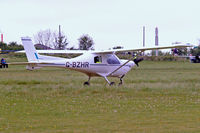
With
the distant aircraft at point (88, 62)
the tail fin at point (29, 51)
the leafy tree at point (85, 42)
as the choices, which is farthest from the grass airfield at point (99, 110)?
the leafy tree at point (85, 42)

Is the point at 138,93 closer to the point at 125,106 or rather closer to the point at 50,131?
the point at 125,106

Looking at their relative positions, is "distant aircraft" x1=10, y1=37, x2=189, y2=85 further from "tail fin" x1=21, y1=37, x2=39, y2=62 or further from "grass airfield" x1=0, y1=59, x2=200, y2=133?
"grass airfield" x1=0, y1=59, x2=200, y2=133

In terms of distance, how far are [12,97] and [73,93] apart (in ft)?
9.19

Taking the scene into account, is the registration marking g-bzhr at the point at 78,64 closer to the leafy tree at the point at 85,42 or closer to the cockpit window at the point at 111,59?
the cockpit window at the point at 111,59

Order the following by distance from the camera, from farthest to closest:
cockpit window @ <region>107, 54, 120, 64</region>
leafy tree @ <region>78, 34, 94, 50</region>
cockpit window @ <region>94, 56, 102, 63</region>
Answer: leafy tree @ <region>78, 34, 94, 50</region>, cockpit window @ <region>107, 54, 120, 64</region>, cockpit window @ <region>94, 56, 102, 63</region>

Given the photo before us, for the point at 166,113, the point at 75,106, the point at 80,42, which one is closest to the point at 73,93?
the point at 75,106

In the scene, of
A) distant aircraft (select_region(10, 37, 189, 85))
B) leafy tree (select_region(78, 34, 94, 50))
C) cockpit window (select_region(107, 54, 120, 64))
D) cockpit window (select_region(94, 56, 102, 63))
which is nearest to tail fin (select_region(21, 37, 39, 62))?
distant aircraft (select_region(10, 37, 189, 85))

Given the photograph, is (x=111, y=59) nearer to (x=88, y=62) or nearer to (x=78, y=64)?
(x=88, y=62)

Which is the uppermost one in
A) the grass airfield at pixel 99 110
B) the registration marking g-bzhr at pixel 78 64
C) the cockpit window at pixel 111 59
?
the cockpit window at pixel 111 59

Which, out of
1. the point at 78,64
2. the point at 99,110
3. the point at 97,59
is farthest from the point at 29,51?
the point at 99,110

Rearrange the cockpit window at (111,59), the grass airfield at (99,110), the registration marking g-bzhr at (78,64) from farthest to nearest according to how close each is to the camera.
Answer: the cockpit window at (111,59) → the registration marking g-bzhr at (78,64) → the grass airfield at (99,110)

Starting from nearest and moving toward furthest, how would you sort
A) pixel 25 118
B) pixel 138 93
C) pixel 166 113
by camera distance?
1. pixel 25 118
2. pixel 166 113
3. pixel 138 93

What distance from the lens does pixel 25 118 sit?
10.6m

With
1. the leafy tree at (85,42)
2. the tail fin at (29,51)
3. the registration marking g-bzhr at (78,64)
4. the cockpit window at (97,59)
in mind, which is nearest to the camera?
the tail fin at (29,51)
